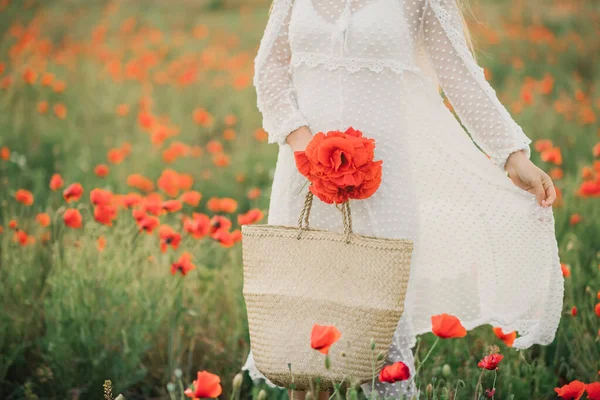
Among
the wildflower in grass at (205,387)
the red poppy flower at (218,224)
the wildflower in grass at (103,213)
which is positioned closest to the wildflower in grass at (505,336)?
the wildflower in grass at (205,387)

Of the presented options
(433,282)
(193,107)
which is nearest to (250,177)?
(193,107)

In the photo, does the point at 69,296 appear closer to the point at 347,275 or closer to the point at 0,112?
the point at 347,275

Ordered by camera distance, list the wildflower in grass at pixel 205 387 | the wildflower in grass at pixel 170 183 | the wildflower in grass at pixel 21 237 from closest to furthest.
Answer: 1. the wildflower in grass at pixel 205 387
2. the wildflower in grass at pixel 21 237
3. the wildflower in grass at pixel 170 183

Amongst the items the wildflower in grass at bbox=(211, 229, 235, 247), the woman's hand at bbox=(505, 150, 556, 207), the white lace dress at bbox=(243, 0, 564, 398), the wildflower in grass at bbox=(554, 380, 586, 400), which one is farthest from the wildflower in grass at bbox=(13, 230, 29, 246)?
the wildflower in grass at bbox=(554, 380, 586, 400)

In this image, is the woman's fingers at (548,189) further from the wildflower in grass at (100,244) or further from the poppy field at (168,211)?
the wildflower in grass at (100,244)

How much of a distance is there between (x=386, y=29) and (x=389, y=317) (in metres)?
0.77

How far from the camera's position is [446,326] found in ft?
5.01

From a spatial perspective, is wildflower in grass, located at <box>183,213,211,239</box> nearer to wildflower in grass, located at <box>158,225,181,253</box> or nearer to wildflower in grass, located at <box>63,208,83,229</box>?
wildflower in grass, located at <box>158,225,181,253</box>

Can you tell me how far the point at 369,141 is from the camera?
1520 mm

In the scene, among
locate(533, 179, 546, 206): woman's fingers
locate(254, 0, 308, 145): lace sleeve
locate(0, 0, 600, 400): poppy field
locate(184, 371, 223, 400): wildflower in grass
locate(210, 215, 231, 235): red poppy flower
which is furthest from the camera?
locate(210, 215, 231, 235): red poppy flower

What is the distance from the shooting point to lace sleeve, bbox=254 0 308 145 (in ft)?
6.14

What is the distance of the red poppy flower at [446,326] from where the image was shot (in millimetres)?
1523

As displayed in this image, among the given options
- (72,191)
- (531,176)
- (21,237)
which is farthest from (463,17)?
(21,237)

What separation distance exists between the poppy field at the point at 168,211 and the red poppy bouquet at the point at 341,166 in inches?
13.1
